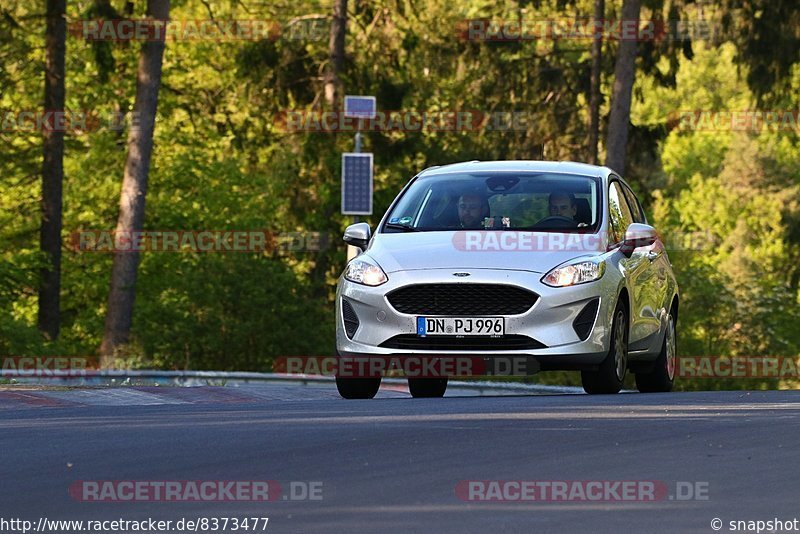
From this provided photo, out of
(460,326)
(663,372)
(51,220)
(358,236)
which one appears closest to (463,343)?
(460,326)

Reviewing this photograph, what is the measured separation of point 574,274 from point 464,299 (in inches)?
35.0

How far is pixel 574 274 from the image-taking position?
14.5 meters

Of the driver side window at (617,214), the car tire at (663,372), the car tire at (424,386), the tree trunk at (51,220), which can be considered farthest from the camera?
the tree trunk at (51,220)

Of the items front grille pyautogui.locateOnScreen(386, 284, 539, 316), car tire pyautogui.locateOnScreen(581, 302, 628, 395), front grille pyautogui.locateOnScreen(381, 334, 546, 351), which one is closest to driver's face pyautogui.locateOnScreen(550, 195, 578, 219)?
car tire pyautogui.locateOnScreen(581, 302, 628, 395)

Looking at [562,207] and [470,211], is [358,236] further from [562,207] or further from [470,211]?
[562,207]

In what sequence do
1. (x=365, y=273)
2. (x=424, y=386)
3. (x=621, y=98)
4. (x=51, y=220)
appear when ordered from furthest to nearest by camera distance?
(x=51, y=220), (x=621, y=98), (x=424, y=386), (x=365, y=273)

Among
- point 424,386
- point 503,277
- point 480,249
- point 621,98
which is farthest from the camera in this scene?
point 621,98

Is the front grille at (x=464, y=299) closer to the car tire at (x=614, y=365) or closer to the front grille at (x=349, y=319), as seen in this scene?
the front grille at (x=349, y=319)

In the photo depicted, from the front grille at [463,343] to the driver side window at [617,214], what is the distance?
146 cm

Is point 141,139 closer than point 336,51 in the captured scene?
Yes

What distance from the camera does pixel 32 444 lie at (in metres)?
10.4

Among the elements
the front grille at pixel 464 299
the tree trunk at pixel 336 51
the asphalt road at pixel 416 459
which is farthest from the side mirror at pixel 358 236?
the tree trunk at pixel 336 51

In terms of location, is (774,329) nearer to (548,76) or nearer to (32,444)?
(548,76)

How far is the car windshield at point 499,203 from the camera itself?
1541cm
